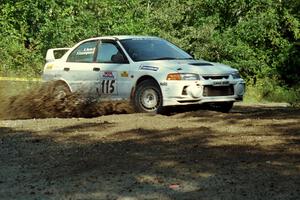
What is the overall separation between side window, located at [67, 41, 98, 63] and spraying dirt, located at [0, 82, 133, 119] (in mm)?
946

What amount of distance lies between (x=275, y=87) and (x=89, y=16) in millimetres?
7201

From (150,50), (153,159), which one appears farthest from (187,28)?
(153,159)

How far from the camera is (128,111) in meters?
11.9

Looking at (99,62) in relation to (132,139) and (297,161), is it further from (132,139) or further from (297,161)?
(297,161)

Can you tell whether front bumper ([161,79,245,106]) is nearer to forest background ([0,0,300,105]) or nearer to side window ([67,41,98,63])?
side window ([67,41,98,63])

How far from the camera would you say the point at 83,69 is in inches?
501

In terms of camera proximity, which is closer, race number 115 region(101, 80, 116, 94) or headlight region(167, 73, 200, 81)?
headlight region(167, 73, 200, 81)

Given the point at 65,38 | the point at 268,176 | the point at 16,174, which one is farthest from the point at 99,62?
the point at 65,38

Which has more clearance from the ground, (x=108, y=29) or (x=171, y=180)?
(x=108, y=29)

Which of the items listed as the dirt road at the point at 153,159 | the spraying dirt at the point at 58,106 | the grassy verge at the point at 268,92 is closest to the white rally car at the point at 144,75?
the spraying dirt at the point at 58,106

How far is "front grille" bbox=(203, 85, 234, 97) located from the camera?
36.5ft

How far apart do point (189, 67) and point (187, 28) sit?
12.0m

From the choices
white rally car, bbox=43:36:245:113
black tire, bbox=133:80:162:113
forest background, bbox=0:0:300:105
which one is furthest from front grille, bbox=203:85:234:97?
forest background, bbox=0:0:300:105

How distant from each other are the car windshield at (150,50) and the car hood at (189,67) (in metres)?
0.42
